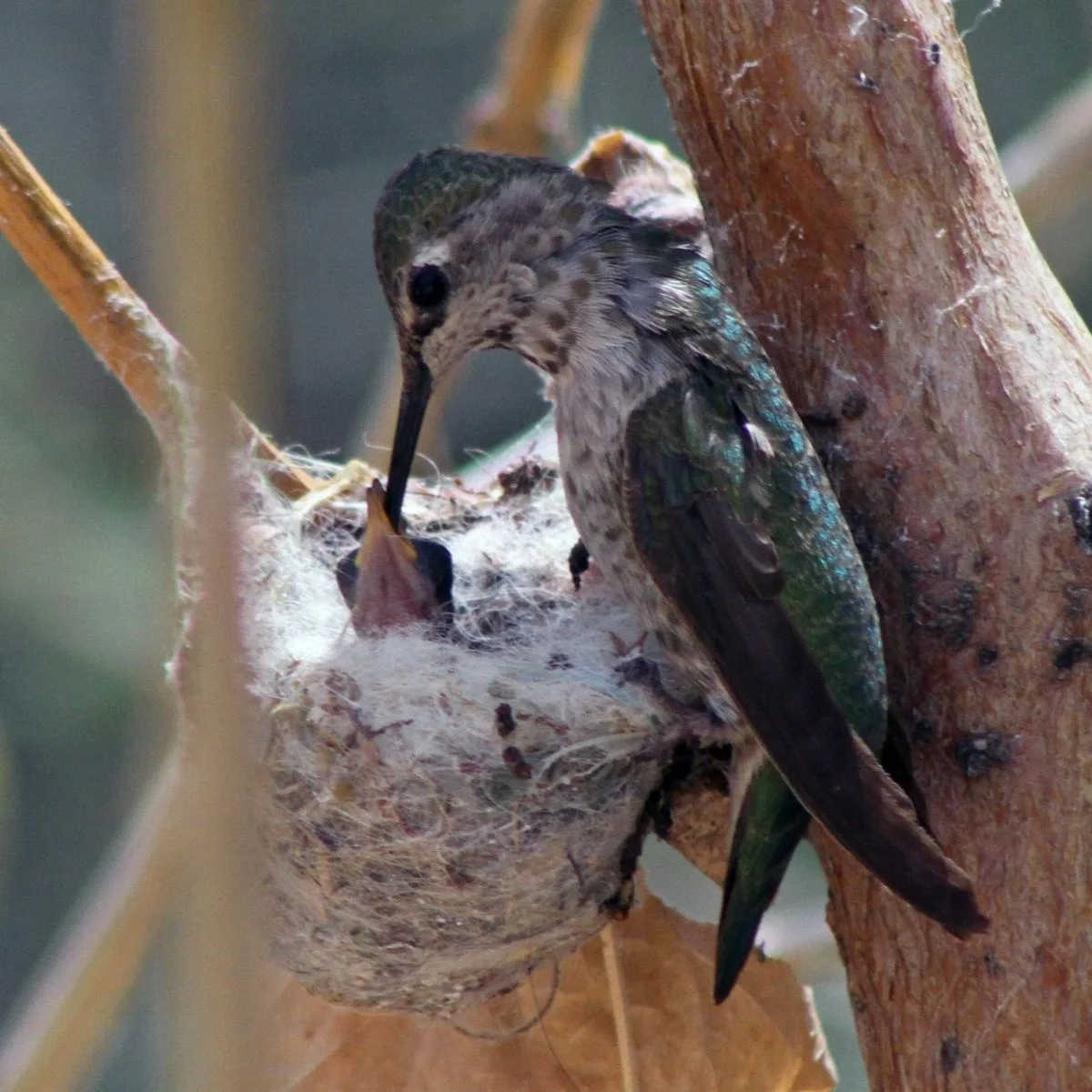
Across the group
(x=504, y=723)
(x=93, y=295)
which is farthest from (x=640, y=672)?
(x=93, y=295)

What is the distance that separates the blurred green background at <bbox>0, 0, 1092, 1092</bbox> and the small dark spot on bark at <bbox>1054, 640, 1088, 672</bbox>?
174cm

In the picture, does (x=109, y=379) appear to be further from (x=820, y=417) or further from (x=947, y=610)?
(x=947, y=610)

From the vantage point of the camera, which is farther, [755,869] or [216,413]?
[755,869]

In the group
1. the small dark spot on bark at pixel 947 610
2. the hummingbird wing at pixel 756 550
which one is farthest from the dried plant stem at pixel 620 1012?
the small dark spot on bark at pixel 947 610

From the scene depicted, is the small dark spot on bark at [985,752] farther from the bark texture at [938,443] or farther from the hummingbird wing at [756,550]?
the hummingbird wing at [756,550]

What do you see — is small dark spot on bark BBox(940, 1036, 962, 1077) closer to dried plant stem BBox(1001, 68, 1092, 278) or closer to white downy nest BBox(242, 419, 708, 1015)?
white downy nest BBox(242, 419, 708, 1015)

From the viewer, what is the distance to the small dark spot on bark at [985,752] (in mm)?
1555

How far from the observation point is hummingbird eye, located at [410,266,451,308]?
75.7 inches

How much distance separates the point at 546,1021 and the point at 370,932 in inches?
15.6

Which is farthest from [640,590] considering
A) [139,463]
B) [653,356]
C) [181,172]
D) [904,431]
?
[139,463]

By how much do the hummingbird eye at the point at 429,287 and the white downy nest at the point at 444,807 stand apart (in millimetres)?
448

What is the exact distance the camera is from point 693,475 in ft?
5.74

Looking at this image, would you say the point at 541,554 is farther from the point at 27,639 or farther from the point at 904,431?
the point at 27,639

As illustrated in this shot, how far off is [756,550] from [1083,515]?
0.36m
